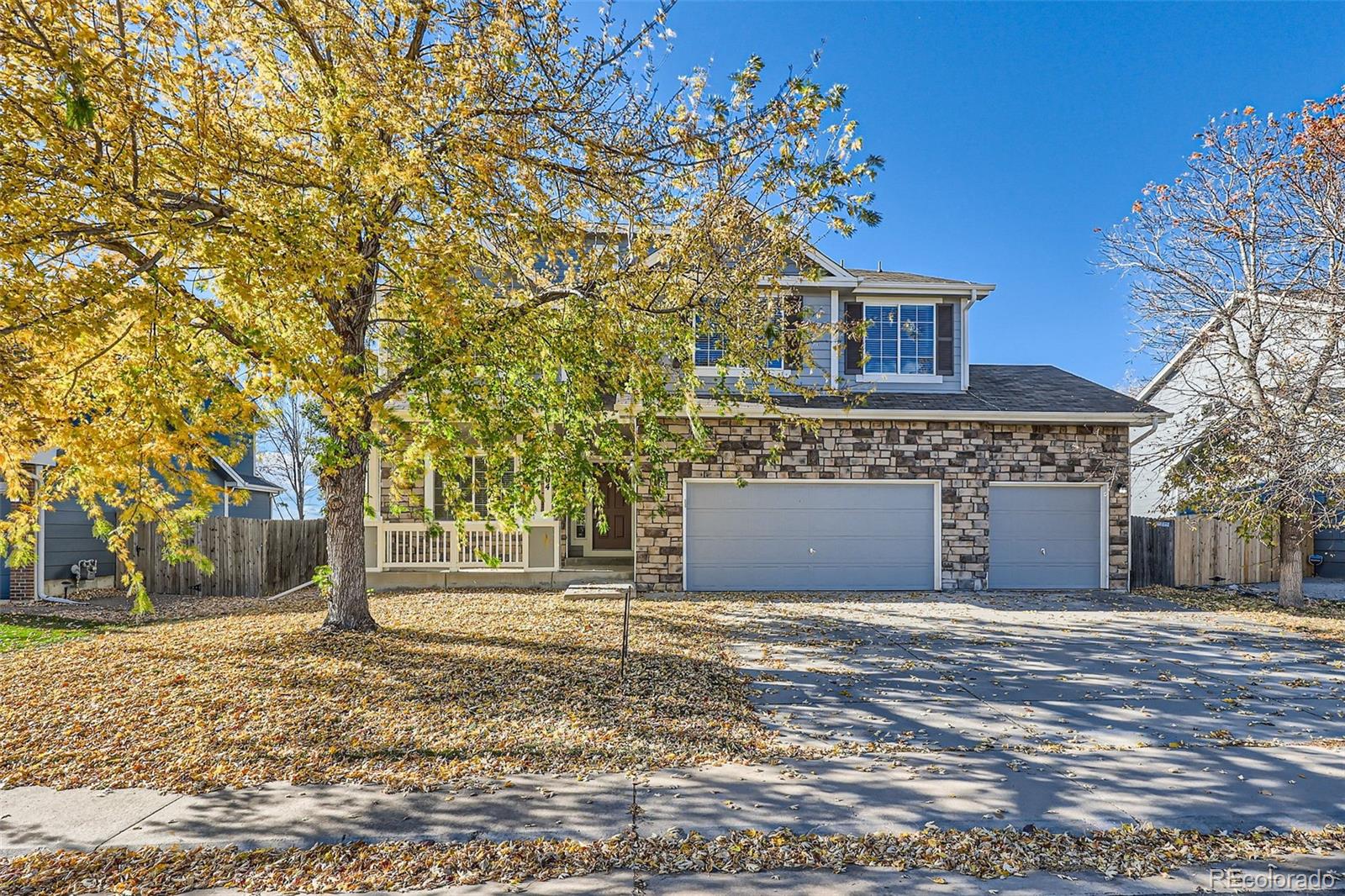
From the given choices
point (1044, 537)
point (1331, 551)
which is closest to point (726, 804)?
point (1044, 537)

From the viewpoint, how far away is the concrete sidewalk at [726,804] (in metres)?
3.45

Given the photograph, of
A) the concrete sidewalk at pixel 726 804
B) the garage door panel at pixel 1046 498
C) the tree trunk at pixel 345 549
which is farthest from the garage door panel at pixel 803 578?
the concrete sidewalk at pixel 726 804

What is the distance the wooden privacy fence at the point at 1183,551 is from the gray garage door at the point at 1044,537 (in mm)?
1434

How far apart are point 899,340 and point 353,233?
10.2 m

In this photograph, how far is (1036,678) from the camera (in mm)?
6328

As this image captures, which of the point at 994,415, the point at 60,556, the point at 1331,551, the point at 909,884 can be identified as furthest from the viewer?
the point at 1331,551

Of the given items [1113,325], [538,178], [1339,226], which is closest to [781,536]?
[1113,325]

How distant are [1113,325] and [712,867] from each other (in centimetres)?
1147

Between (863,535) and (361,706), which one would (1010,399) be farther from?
(361,706)

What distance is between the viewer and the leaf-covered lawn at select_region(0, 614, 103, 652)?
25.3 ft

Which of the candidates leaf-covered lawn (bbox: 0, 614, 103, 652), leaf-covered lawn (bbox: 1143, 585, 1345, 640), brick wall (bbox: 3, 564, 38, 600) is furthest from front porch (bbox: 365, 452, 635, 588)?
leaf-covered lawn (bbox: 1143, 585, 1345, 640)

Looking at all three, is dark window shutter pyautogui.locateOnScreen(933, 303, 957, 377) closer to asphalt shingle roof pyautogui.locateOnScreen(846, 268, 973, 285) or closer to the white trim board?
asphalt shingle roof pyautogui.locateOnScreen(846, 268, 973, 285)

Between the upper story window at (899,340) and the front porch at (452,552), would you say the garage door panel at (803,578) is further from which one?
the upper story window at (899,340)

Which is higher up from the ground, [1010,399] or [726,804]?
[1010,399]
